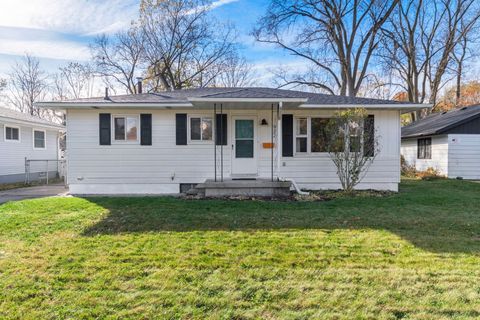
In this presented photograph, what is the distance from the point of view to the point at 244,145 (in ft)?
29.2

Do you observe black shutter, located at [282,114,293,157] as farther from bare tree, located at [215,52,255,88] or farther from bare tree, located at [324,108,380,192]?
bare tree, located at [215,52,255,88]

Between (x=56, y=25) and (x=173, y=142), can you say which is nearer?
(x=173, y=142)

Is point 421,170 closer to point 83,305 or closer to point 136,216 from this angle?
point 136,216

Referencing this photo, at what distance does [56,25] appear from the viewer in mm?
14688

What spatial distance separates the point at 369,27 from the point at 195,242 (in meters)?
22.5

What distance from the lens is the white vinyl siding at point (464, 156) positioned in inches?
516

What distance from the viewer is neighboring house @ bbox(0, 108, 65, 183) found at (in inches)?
478

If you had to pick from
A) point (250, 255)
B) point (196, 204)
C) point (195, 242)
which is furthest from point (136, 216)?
point (250, 255)

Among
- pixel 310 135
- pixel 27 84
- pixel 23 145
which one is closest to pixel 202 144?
pixel 310 135

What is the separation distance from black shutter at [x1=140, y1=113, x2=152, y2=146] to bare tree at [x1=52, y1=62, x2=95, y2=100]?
835 inches

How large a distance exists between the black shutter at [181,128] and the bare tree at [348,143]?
4188 mm

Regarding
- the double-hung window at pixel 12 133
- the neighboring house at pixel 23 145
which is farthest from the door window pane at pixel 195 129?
the double-hung window at pixel 12 133

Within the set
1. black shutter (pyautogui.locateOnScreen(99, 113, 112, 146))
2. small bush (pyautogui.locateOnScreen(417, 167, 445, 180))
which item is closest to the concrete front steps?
black shutter (pyautogui.locateOnScreen(99, 113, 112, 146))

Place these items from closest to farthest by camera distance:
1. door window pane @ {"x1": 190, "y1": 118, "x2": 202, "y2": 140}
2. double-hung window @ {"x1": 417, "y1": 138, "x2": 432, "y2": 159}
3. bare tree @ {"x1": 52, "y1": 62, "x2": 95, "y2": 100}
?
door window pane @ {"x1": 190, "y1": 118, "x2": 202, "y2": 140} < double-hung window @ {"x1": 417, "y1": 138, "x2": 432, "y2": 159} < bare tree @ {"x1": 52, "y1": 62, "x2": 95, "y2": 100}
